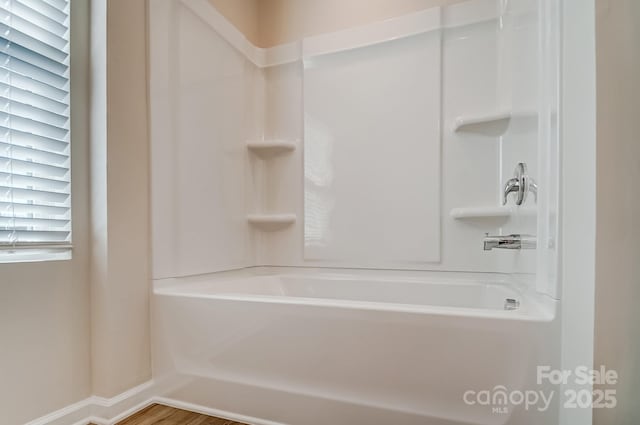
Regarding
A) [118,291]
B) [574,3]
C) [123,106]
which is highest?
[574,3]

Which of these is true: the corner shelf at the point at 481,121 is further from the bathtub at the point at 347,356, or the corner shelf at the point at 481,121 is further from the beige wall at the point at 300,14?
the bathtub at the point at 347,356

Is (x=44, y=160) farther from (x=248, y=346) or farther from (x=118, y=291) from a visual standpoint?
(x=248, y=346)

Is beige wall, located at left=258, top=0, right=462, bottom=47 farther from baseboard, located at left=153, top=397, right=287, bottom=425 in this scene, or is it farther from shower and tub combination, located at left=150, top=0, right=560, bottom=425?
baseboard, located at left=153, top=397, right=287, bottom=425

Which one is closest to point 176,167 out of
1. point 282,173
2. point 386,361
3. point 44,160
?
point 44,160

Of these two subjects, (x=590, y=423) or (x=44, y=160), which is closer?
(x=590, y=423)

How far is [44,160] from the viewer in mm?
1352

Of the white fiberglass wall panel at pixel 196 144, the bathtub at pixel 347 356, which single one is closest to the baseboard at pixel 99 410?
the bathtub at pixel 347 356

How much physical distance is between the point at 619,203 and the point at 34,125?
72.8 inches

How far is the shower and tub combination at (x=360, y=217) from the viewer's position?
1.13 m

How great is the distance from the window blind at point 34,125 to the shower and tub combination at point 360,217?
36 centimetres

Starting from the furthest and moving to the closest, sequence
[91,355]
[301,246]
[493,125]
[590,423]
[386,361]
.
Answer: [301,246]
[493,125]
[91,355]
[386,361]
[590,423]

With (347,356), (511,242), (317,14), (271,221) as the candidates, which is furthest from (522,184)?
(317,14)

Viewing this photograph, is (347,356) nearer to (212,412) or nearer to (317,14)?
(212,412)

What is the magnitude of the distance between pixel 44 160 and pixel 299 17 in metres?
1.83
